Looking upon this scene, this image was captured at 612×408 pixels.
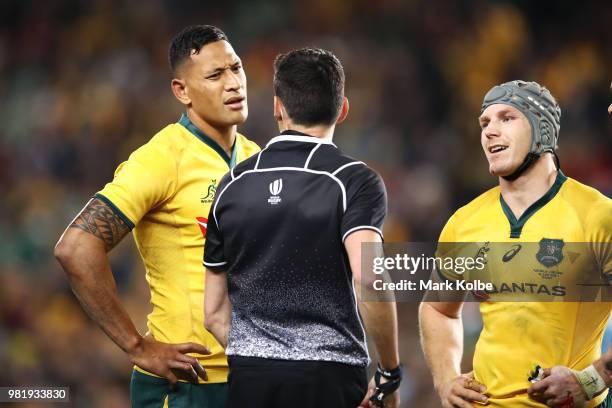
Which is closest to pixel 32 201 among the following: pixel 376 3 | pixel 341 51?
pixel 341 51

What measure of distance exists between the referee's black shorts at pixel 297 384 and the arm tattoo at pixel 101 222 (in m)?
0.88

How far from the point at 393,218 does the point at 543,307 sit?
5.84m

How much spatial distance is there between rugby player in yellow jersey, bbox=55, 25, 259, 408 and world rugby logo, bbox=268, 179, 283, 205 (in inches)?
30.7

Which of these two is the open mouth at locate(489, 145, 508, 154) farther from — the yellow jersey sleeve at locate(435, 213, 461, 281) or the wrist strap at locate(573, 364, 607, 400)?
the wrist strap at locate(573, 364, 607, 400)

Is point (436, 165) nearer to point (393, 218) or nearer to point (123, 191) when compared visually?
point (393, 218)

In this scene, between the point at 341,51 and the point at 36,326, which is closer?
the point at 36,326

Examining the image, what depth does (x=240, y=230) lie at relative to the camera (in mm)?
3912

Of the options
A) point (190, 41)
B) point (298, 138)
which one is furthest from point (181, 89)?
point (298, 138)

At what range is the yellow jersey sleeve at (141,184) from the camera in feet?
14.4

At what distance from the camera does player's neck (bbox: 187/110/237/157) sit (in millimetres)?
4781

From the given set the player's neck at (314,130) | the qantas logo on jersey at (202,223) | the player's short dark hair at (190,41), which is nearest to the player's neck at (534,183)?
the player's neck at (314,130)

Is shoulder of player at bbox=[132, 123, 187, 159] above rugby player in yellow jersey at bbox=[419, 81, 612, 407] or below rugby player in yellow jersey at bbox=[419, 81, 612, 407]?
above

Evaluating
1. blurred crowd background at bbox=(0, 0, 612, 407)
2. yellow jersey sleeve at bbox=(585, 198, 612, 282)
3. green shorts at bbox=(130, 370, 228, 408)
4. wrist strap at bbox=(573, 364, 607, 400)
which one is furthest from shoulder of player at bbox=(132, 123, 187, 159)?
blurred crowd background at bbox=(0, 0, 612, 407)

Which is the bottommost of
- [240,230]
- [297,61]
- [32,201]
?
[240,230]
